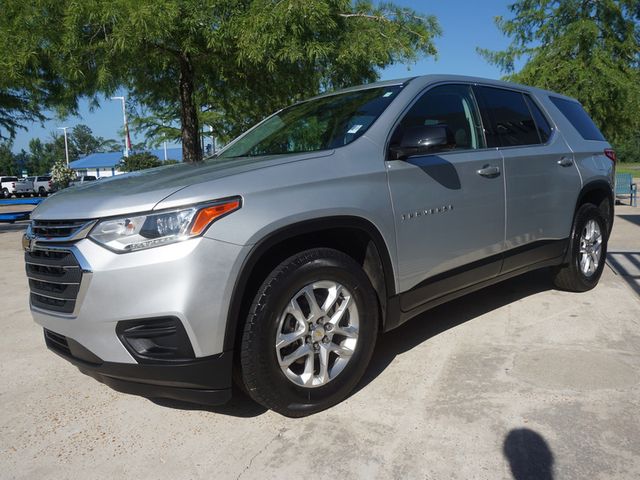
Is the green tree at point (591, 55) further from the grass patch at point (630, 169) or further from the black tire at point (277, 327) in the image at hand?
the grass patch at point (630, 169)

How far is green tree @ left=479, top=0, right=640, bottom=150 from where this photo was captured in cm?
1332

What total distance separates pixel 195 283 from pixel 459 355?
6.79 feet

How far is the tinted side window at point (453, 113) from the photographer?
137 inches

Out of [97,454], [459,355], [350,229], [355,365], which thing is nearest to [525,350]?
[459,355]

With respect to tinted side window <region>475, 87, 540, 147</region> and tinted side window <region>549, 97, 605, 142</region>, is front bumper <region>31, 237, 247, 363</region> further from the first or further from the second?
tinted side window <region>549, 97, 605, 142</region>

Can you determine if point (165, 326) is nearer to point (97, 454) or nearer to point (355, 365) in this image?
point (97, 454)

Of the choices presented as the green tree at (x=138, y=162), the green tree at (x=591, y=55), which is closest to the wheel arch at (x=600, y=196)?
the green tree at (x=591, y=55)

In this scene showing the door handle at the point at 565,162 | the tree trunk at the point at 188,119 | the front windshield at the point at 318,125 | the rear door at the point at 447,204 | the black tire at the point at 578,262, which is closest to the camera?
the rear door at the point at 447,204

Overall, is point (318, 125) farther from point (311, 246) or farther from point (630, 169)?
point (630, 169)

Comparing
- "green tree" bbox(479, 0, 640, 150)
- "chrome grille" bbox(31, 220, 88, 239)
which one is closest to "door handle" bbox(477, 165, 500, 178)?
"chrome grille" bbox(31, 220, 88, 239)

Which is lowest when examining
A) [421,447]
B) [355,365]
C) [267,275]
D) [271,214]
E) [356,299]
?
[421,447]

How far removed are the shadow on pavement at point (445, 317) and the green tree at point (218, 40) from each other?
3.92 meters

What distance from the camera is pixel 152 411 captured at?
3025 mm

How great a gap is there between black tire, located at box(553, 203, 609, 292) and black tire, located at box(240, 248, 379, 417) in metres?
2.57
